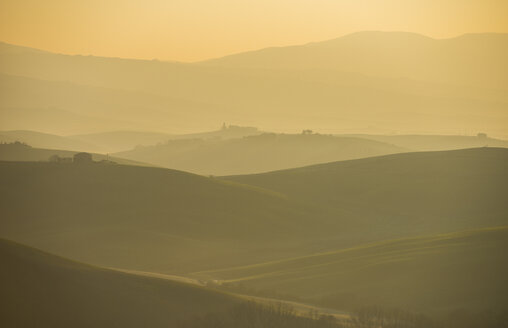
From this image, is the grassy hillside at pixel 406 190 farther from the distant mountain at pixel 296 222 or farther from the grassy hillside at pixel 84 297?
the grassy hillside at pixel 84 297

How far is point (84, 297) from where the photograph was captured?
54.5 m

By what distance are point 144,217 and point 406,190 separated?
44.6 m

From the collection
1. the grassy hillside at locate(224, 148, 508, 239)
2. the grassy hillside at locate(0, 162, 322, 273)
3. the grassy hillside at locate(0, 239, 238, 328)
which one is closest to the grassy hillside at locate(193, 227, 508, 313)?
the grassy hillside at locate(0, 162, 322, 273)

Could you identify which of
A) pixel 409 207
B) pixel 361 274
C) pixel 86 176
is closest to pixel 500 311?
pixel 361 274

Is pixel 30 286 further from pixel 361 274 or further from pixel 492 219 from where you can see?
pixel 492 219

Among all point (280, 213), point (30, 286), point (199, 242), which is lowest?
point (30, 286)

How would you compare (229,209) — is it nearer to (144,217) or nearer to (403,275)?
(144,217)

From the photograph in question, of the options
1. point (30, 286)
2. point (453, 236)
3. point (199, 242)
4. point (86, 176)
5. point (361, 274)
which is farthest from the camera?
point (86, 176)

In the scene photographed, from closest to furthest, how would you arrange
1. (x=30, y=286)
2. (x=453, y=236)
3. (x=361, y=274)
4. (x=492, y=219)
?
(x=30, y=286) < (x=361, y=274) < (x=453, y=236) < (x=492, y=219)

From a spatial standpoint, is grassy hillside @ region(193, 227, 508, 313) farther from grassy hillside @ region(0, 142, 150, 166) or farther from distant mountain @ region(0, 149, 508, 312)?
grassy hillside @ region(0, 142, 150, 166)

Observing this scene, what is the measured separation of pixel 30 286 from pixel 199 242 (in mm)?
44171

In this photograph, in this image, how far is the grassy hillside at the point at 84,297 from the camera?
170 feet

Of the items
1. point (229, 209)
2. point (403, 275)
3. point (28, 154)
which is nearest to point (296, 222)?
point (229, 209)

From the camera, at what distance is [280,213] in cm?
11344
